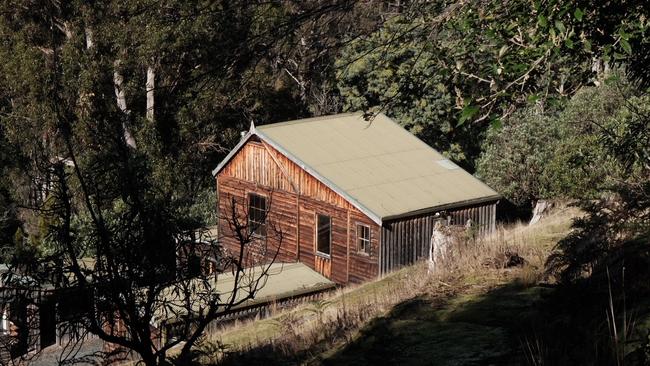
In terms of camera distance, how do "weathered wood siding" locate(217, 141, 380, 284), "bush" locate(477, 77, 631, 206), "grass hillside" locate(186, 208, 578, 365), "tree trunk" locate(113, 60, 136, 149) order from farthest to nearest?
1. "tree trunk" locate(113, 60, 136, 149)
2. "bush" locate(477, 77, 631, 206)
3. "weathered wood siding" locate(217, 141, 380, 284)
4. "grass hillside" locate(186, 208, 578, 365)

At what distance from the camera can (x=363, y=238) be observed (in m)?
24.4

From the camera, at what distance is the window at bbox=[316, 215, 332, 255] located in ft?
83.8

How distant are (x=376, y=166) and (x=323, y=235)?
2698mm

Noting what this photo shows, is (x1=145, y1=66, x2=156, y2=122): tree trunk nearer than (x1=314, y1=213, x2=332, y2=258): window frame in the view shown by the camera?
No

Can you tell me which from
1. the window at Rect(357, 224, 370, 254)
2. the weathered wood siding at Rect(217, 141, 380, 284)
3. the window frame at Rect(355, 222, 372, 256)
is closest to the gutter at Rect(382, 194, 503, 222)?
the weathered wood siding at Rect(217, 141, 380, 284)

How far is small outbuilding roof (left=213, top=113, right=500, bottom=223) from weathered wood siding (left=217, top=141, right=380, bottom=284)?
22.0 inches

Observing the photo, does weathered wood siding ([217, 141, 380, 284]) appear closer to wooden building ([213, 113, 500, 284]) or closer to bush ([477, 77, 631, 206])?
wooden building ([213, 113, 500, 284])

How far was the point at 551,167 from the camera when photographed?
25250 mm

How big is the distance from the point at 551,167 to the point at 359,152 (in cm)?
581

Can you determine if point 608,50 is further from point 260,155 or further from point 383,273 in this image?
point 260,155

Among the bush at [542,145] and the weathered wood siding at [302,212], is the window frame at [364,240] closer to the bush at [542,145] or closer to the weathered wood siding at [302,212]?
the weathered wood siding at [302,212]

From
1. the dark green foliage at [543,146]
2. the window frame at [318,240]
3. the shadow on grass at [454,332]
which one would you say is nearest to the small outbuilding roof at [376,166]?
the window frame at [318,240]

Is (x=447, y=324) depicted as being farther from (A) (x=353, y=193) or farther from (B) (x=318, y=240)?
(B) (x=318, y=240)

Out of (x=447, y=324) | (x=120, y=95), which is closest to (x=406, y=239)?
(x=447, y=324)
